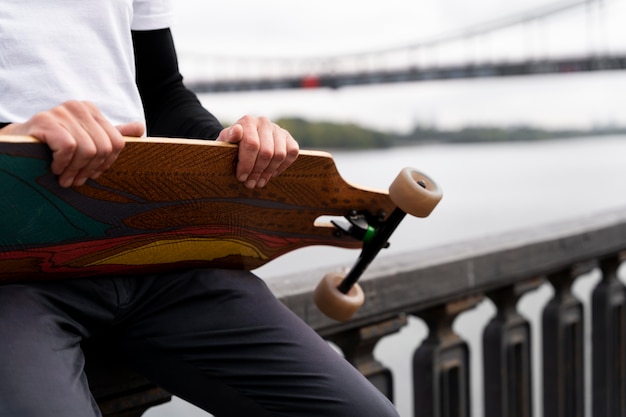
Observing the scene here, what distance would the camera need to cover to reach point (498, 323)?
149cm

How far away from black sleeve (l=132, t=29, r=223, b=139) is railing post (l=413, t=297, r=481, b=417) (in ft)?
1.82

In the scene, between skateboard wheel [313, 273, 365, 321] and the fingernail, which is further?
skateboard wheel [313, 273, 365, 321]

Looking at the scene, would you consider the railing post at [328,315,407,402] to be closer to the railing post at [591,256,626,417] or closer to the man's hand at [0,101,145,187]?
the man's hand at [0,101,145,187]

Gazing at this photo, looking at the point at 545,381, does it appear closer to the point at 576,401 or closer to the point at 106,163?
the point at 576,401

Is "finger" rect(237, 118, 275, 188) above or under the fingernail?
under

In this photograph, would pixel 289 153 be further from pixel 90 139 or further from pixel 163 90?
pixel 163 90

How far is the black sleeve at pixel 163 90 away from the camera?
3.33 feet

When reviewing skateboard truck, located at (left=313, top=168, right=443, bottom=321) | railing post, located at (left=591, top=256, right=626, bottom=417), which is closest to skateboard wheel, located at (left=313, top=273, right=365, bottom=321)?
skateboard truck, located at (left=313, top=168, right=443, bottom=321)

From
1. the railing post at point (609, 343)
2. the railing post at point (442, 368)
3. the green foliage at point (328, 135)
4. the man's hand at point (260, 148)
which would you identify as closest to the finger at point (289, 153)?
the man's hand at point (260, 148)

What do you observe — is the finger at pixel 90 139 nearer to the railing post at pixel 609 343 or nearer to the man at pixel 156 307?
the man at pixel 156 307

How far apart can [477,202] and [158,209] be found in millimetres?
16284

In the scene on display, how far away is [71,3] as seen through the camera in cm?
83

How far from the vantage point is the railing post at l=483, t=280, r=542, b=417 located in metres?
1.49

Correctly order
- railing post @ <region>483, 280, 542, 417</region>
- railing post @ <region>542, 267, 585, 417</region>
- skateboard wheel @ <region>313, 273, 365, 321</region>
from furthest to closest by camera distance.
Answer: railing post @ <region>542, 267, 585, 417</region>
railing post @ <region>483, 280, 542, 417</region>
skateboard wheel @ <region>313, 273, 365, 321</region>
